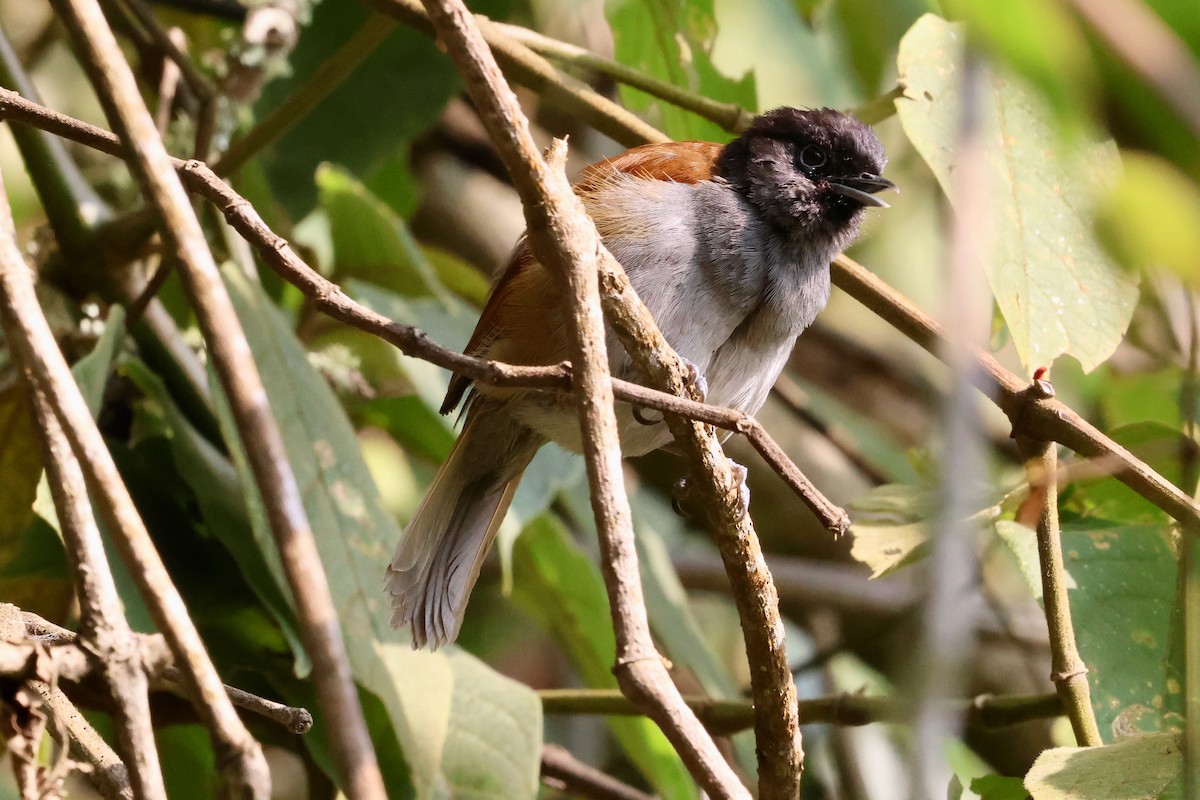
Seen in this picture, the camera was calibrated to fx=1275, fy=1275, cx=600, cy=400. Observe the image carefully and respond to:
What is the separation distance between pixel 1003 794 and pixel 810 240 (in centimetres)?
143

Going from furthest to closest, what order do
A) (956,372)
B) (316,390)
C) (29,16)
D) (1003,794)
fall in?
(29,16) < (316,390) < (1003,794) < (956,372)

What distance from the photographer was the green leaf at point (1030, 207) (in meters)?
2.20

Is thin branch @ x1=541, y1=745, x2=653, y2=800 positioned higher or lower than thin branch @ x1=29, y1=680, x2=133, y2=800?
lower

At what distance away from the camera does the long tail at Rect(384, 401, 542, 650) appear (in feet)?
8.97

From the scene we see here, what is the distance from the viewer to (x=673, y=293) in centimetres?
274

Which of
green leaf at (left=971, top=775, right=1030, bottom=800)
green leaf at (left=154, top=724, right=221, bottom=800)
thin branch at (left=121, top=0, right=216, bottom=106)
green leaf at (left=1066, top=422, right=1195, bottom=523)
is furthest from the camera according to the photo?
thin branch at (left=121, top=0, right=216, bottom=106)

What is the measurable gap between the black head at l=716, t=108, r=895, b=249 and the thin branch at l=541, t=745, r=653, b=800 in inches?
55.1

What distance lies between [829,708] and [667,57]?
5.41 ft

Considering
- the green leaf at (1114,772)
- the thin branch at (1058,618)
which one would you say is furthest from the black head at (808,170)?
the green leaf at (1114,772)

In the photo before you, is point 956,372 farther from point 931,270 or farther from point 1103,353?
point 931,270

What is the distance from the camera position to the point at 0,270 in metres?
1.31

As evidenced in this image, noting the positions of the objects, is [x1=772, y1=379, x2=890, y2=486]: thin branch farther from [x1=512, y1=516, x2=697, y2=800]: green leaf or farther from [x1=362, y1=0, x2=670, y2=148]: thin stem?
[x1=362, y1=0, x2=670, y2=148]: thin stem

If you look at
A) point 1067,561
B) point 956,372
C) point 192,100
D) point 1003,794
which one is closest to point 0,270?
point 956,372

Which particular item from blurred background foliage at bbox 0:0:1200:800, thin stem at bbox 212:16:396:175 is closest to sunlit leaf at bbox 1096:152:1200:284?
blurred background foliage at bbox 0:0:1200:800
